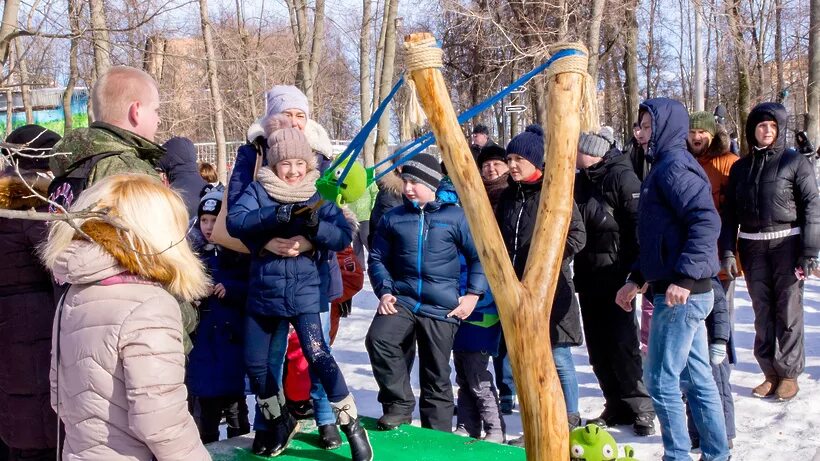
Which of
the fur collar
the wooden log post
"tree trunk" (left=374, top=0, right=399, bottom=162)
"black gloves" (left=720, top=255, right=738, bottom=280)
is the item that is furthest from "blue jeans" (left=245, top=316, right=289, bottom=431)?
"tree trunk" (left=374, top=0, right=399, bottom=162)

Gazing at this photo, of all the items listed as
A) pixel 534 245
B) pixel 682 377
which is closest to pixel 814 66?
pixel 682 377

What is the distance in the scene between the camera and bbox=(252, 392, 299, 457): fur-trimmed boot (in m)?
3.91

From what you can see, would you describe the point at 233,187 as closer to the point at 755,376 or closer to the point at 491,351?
the point at 491,351

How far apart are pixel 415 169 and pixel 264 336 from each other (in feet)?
4.29

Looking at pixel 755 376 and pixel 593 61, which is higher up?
pixel 593 61

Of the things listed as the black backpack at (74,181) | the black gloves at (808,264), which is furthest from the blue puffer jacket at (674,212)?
the black backpack at (74,181)

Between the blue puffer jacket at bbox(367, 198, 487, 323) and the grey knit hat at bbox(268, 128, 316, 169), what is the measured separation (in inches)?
36.5

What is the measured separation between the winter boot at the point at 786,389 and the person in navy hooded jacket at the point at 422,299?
8.07 ft

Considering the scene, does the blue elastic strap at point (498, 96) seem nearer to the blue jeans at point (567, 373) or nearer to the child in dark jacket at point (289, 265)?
the child in dark jacket at point (289, 265)

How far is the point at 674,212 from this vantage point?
397 cm

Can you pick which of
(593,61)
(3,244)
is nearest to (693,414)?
(3,244)

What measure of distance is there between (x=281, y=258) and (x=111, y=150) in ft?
3.30

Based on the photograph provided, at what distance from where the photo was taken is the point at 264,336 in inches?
152

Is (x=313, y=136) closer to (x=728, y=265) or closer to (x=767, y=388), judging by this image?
(x=728, y=265)
